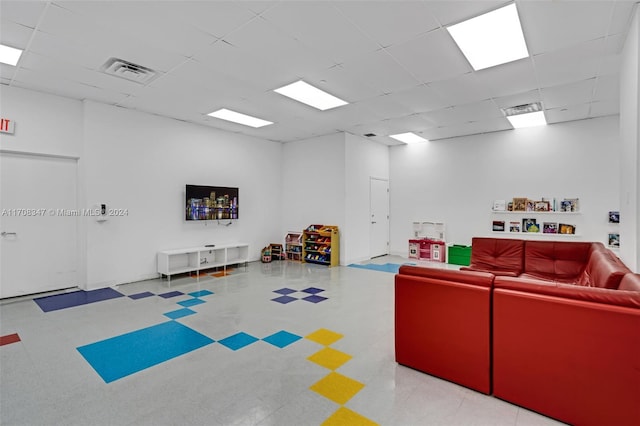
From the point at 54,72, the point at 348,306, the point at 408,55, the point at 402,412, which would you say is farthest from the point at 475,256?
the point at 54,72

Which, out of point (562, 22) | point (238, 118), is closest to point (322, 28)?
point (562, 22)

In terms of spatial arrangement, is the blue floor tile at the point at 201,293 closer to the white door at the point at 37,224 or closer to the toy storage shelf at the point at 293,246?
the white door at the point at 37,224

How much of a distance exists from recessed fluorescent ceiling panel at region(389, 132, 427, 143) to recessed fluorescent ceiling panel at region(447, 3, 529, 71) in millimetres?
3644

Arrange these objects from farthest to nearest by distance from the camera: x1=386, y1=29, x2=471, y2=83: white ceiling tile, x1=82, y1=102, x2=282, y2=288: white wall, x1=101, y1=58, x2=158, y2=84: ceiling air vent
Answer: x1=82, y1=102, x2=282, y2=288: white wall
x1=101, y1=58, x2=158, y2=84: ceiling air vent
x1=386, y1=29, x2=471, y2=83: white ceiling tile

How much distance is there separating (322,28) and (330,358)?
3.24m

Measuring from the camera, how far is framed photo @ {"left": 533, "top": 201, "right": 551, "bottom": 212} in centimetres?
674

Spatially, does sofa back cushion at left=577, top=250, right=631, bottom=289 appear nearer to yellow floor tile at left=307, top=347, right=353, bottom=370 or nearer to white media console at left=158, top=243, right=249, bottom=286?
yellow floor tile at left=307, top=347, right=353, bottom=370

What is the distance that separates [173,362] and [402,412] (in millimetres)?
2022

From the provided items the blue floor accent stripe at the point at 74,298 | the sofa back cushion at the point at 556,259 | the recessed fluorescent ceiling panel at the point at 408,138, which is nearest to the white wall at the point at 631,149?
the sofa back cushion at the point at 556,259

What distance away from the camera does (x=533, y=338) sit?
2.12 metres

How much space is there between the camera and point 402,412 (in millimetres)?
2150

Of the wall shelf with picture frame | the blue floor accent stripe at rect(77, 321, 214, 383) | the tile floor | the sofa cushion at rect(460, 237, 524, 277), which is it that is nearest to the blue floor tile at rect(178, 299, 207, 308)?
the tile floor

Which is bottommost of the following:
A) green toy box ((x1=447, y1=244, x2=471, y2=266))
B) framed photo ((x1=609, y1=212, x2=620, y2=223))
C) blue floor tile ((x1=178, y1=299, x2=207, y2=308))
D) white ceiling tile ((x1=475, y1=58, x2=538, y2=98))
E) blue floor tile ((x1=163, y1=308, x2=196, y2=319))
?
blue floor tile ((x1=163, y1=308, x2=196, y2=319))

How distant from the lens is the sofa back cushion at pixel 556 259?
4.22 m
